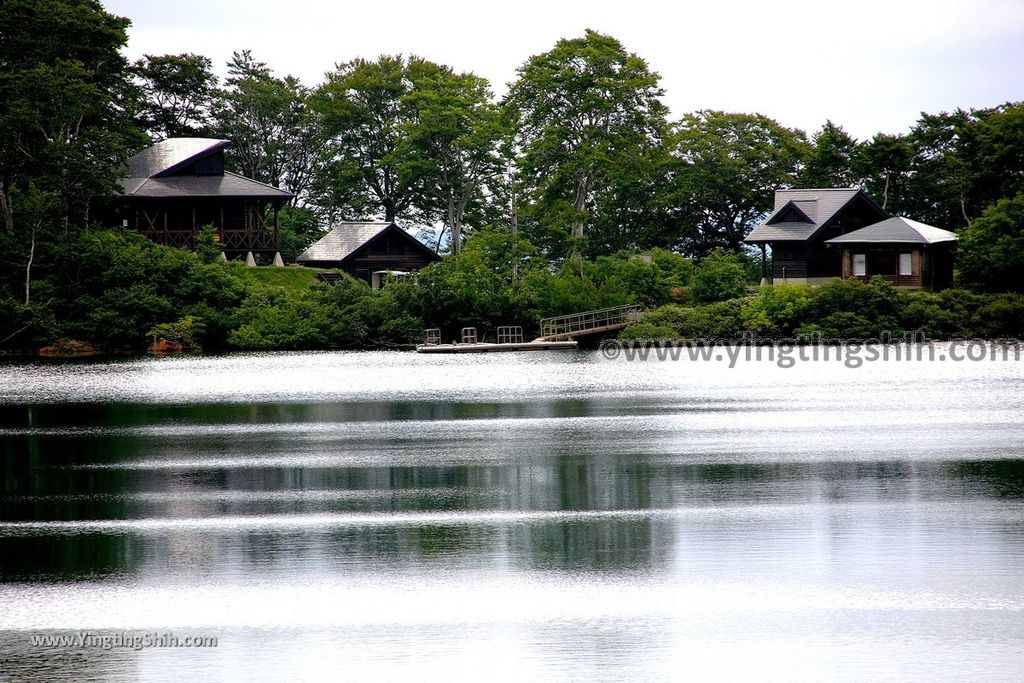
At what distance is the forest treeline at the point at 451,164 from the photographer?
61531 millimetres

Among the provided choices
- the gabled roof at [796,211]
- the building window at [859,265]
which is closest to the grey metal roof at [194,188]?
the gabled roof at [796,211]

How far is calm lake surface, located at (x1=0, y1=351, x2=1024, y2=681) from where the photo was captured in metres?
13.4

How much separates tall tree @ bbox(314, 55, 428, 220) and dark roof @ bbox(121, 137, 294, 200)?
11133mm

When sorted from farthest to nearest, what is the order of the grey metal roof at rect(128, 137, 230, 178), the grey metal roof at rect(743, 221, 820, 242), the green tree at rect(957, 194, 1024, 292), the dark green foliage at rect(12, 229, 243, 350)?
the grey metal roof at rect(128, 137, 230, 178) < the grey metal roof at rect(743, 221, 820, 242) < the dark green foliage at rect(12, 229, 243, 350) < the green tree at rect(957, 194, 1024, 292)

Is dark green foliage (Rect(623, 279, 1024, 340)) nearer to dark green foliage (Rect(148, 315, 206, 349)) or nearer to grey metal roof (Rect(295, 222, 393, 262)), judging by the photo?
grey metal roof (Rect(295, 222, 393, 262))

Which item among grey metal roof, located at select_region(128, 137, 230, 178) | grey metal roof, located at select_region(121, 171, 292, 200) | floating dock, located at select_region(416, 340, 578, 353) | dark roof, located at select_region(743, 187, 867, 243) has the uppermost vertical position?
grey metal roof, located at select_region(128, 137, 230, 178)

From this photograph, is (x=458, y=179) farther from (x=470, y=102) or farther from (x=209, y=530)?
(x=209, y=530)

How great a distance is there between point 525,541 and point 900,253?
5163 centimetres

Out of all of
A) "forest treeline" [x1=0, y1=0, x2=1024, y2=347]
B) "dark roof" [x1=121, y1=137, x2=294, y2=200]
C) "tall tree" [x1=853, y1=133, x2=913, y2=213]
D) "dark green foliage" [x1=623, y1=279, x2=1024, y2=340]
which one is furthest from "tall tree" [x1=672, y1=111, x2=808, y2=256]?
"dark roof" [x1=121, y1=137, x2=294, y2=200]

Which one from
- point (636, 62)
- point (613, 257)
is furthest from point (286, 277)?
point (636, 62)

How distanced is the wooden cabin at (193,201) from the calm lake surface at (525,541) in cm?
3516

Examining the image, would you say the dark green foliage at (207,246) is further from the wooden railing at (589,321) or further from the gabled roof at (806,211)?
the gabled roof at (806,211)

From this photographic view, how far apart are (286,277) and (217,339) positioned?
5724mm

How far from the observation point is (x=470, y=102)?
7500cm
